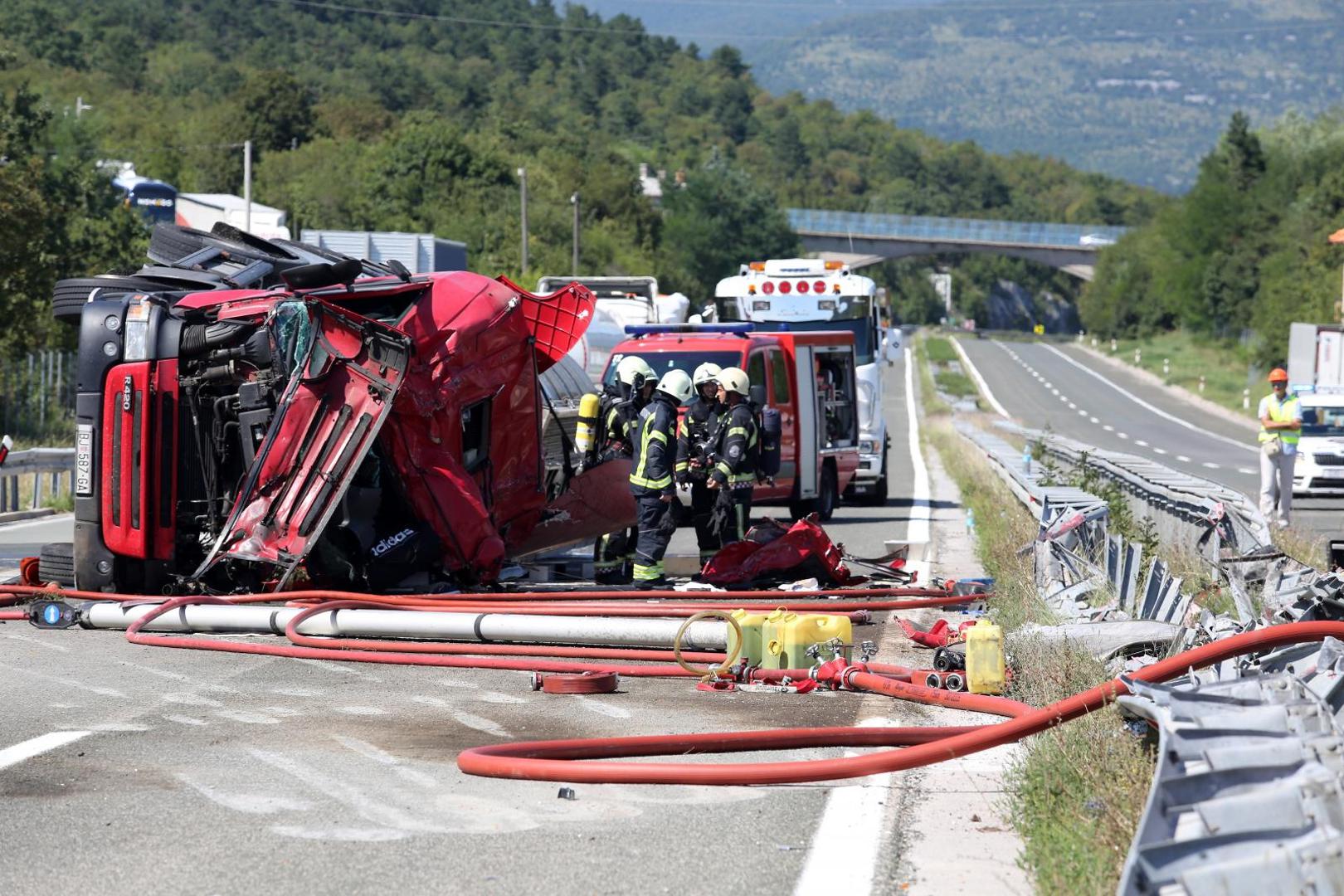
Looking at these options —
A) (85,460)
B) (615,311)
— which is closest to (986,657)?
(85,460)

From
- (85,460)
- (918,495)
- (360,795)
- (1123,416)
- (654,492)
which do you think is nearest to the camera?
(360,795)

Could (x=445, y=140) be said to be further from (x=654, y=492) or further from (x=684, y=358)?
(x=654, y=492)

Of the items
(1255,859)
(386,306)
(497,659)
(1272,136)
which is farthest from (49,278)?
(1272,136)

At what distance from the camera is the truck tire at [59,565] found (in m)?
11.5

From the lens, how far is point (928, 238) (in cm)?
12281

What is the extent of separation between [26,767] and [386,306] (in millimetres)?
5507

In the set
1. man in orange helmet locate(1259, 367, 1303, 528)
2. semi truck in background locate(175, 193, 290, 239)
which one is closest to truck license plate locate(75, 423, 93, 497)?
man in orange helmet locate(1259, 367, 1303, 528)

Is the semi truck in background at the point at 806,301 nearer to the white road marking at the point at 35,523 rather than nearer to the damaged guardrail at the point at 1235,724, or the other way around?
the white road marking at the point at 35,523

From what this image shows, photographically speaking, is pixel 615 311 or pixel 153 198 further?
pixel 153 198

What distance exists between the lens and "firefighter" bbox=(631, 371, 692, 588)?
41.1ft

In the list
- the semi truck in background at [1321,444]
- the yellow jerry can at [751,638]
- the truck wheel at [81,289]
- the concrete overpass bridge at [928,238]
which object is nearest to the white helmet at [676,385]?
the truck wheel at [81,289]

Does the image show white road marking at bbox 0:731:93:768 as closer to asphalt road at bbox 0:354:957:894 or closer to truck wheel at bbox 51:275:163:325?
asphalt road at bbox 0:354:957:894

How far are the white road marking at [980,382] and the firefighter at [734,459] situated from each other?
143 feet

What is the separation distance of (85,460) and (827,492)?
427 inches
